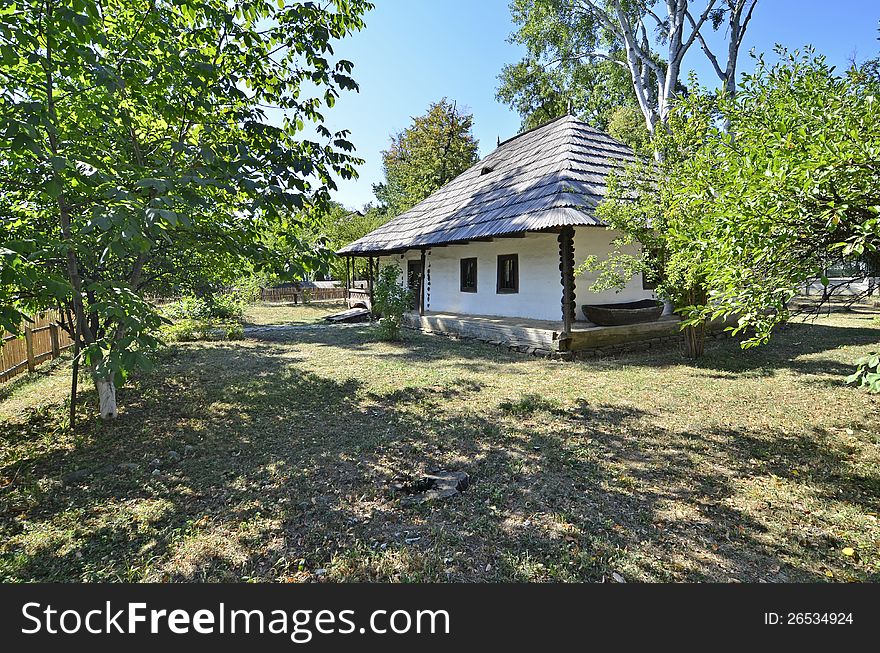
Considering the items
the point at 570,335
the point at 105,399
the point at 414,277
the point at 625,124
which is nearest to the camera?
the point at 105,399

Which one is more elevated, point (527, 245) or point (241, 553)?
point (527, 245)

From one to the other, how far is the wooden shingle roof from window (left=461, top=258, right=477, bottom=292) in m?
1.47

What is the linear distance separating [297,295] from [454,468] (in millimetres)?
26582

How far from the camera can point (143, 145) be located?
4.31 metres

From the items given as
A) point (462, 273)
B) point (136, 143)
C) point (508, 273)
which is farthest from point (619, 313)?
point (136, 143)

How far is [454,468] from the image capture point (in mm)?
4113

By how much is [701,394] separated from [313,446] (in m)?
5.51

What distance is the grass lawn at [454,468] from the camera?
9.14 ft

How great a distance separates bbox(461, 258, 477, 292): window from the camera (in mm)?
14027

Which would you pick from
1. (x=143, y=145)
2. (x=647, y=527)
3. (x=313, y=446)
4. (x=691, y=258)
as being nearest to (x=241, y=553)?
(x=313, y=446)

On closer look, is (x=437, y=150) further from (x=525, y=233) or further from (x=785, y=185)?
(x=785, y=185)

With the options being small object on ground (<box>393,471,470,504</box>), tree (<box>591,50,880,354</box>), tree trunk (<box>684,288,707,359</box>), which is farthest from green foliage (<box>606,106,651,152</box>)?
small object on ground (<box>393,471,470,504</box>)

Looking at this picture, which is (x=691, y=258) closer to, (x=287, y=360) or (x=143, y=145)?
(x=143, y=145)

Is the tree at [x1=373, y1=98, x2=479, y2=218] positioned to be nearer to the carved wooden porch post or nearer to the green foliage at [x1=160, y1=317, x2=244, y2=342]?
the green foliage at [x1=160, y1=317, x2=244, y2=342]
